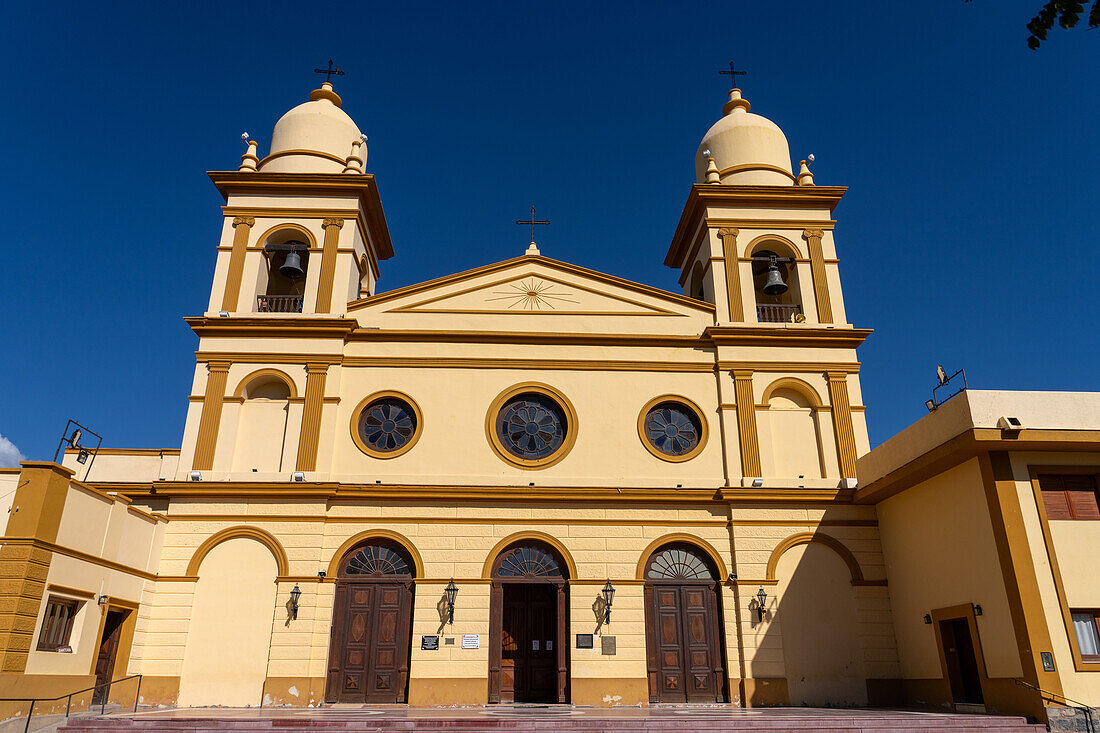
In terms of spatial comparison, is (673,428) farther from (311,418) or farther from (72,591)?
(72,591)

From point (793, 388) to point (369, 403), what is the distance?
10.9 meters

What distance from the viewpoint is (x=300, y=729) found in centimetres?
1300

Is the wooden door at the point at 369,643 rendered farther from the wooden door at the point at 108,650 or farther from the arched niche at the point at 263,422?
the wooden door at the point at 108,650

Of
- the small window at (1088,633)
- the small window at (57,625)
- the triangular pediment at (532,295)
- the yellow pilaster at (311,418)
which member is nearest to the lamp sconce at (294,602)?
the yellow pilaster at (311,418)

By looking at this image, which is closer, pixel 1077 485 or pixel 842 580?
pixel 1077 485

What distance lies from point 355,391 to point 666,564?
28.7 ft

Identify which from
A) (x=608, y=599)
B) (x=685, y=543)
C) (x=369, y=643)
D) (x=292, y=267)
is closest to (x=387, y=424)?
(x=292, y=267)

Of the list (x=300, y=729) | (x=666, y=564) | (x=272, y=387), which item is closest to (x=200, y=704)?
(x=300, y=729)

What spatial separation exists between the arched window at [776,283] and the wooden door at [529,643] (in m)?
9.46

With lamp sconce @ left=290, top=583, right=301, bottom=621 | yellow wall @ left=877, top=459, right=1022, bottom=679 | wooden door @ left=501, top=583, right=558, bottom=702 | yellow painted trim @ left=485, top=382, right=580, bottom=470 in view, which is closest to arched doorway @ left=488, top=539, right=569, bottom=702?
wooden door @ left=501, top=583, right=558, bottom=702

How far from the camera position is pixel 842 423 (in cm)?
2002

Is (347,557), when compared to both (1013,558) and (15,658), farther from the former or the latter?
(1013,558)

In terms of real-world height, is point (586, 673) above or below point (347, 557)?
below

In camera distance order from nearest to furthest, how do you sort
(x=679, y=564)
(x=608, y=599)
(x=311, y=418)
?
(x=608, y=599)
(x=679, y=564)
(x=311, y=418)
